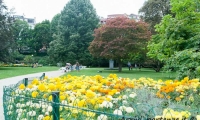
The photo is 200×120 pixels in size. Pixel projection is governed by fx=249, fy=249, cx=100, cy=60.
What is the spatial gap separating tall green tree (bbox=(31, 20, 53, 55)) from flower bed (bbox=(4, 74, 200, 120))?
48.0m

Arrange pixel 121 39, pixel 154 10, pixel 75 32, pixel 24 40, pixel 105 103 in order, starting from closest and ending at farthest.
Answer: pixel 105 103
pixel 121 39
pixel 154 10
pixel 75 32
pixel 24 40

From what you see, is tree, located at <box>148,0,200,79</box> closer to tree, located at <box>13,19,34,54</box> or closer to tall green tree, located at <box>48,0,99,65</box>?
tall green tree, located at <box>48,0,99,65</box>

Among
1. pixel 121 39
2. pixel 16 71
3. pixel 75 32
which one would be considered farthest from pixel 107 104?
pixel 75 32

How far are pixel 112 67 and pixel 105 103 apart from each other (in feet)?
106

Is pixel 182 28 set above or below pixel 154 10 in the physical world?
below

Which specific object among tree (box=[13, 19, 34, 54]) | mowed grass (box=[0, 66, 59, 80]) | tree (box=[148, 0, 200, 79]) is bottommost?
mowed grass (box=[0, 66, 59, 80])

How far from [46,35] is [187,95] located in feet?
A: 161

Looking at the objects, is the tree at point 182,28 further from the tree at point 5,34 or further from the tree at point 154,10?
the tree at point 5,34

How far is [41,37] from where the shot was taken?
2024 inches

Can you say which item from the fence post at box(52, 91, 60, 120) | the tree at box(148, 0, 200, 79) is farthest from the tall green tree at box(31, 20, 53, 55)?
the fence post at box(52, 91, 60, 120)

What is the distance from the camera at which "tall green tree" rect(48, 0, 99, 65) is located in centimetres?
3794

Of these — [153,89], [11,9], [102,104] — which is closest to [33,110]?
[102,104]

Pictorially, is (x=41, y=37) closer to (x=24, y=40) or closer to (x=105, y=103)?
(x=24, y=40)

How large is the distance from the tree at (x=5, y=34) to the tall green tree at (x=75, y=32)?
8.53 meters
